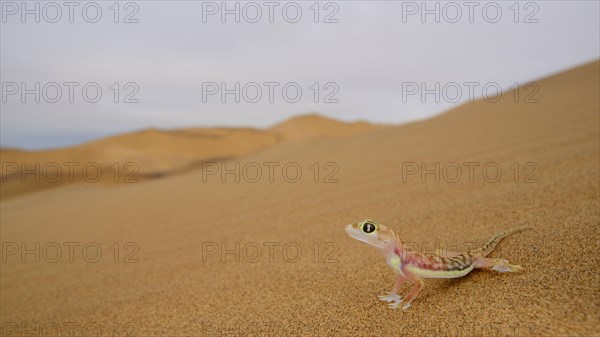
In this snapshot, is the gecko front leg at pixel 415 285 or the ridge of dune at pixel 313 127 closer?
the gecko front leg at pixel 415 285

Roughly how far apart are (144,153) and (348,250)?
59.6 feet

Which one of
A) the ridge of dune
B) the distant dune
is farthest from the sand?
the ridge of dune

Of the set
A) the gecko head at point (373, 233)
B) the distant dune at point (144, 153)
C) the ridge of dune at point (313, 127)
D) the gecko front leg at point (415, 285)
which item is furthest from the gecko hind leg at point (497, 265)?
the ridge of dune at point (313, 127)

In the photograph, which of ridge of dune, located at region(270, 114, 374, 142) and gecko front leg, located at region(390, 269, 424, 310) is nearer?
gecko front leg, located at region(390, 269, 424, 310)

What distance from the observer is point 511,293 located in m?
1.39

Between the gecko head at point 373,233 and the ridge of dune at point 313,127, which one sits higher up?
the ridge of dune at point 313,127

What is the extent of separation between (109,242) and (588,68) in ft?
36.8

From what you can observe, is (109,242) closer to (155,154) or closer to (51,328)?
(51,328)

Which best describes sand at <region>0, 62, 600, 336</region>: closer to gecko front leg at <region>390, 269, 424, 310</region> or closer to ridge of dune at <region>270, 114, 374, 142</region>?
gecko front leg at <region>390, 269, 424, 310</region>

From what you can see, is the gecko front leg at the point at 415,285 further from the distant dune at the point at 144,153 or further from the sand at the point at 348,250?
the distant dune at the point at 144,153

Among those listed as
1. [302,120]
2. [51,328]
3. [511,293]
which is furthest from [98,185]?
[302,120]

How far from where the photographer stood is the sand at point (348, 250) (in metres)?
1.44

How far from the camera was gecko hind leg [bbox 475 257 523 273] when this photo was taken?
1545 millimetres

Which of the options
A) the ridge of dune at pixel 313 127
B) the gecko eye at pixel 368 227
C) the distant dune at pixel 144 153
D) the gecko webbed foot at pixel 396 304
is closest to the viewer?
the gecko eye at pixel 368 227
